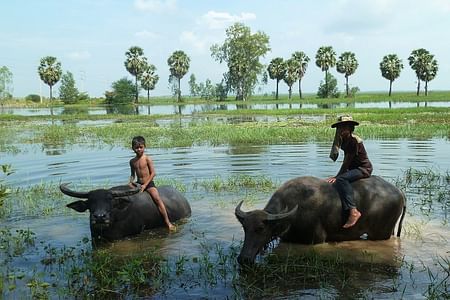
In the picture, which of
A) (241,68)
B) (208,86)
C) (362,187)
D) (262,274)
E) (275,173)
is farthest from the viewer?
(208,86)

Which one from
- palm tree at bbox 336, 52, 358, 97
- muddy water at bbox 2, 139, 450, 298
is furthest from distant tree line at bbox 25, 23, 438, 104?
muddy water at bbox 2, 139, 450, 298

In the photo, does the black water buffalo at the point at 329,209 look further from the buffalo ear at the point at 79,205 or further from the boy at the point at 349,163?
the buffalo ear at the point at 79,205

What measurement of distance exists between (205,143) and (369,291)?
14029 millimetres

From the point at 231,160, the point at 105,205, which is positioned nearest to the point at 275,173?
the point at 231,160

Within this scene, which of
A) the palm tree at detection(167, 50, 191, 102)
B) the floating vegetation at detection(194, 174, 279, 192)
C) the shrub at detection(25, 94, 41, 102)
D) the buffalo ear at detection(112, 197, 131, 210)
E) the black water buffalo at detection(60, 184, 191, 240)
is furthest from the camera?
the shrub at detection(25, 94, 41, 102)

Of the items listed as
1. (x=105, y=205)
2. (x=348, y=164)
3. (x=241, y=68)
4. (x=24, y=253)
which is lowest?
(x=24, y=253)

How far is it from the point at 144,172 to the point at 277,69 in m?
75.2

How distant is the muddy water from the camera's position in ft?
17.8

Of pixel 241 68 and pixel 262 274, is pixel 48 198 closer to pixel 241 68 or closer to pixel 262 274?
pixel 262 274

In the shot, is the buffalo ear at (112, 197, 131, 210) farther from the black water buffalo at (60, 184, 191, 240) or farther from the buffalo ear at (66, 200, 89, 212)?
the buffalo ear at (66, 200, 89, 212)

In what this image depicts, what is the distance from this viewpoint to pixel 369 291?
16.4ft

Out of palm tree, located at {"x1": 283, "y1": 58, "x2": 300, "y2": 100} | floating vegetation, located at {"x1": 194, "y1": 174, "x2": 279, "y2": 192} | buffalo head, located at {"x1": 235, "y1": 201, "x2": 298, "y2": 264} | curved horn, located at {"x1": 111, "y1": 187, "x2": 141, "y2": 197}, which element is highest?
palm tree, located at {"x1": 283, "y1": 58, "x2": 300, "y2": 100}

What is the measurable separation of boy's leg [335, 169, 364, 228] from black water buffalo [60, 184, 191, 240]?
3.05 meters

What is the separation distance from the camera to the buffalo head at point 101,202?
259 inches
